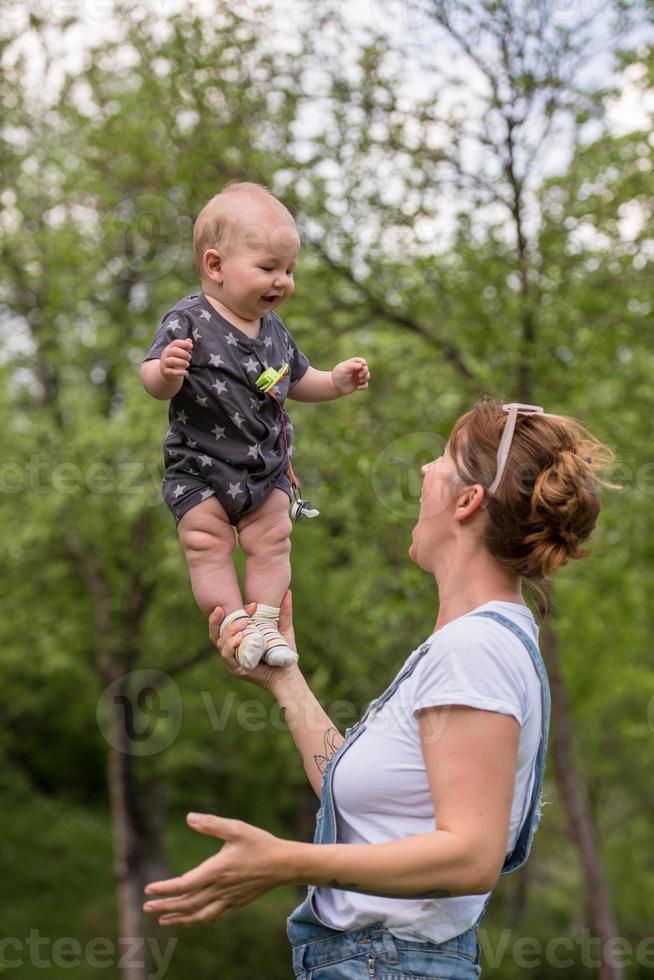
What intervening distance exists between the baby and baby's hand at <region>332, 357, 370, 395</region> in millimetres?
184

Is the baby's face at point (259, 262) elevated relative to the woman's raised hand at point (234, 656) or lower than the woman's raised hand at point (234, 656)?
elevated

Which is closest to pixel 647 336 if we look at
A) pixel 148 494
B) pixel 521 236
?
pixel 521 236

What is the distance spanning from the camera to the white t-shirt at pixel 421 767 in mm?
2148

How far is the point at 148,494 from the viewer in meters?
12.7

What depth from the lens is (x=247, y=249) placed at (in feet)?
8.98

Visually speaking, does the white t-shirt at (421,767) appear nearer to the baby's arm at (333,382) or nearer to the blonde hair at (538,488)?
the blonde hair at (538,488)

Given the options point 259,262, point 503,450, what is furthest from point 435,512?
point 259,262

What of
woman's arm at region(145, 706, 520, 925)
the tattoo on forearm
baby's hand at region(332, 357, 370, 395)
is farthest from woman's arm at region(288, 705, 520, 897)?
baby's hand at region(332, 357, 370, 395)

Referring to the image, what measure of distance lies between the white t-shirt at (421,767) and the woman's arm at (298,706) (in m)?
0.38

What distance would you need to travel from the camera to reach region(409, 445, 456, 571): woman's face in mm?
2457

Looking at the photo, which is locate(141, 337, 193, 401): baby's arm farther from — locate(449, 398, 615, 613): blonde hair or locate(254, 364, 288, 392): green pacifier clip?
locate(449, 398, 615, 613): blonde hair

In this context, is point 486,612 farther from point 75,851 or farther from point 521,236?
point 75,851

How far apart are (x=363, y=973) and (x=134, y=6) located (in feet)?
36.1

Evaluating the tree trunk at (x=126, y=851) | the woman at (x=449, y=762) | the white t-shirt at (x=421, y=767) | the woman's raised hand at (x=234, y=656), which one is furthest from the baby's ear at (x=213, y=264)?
the tree trunk at (x=126, y=851)
